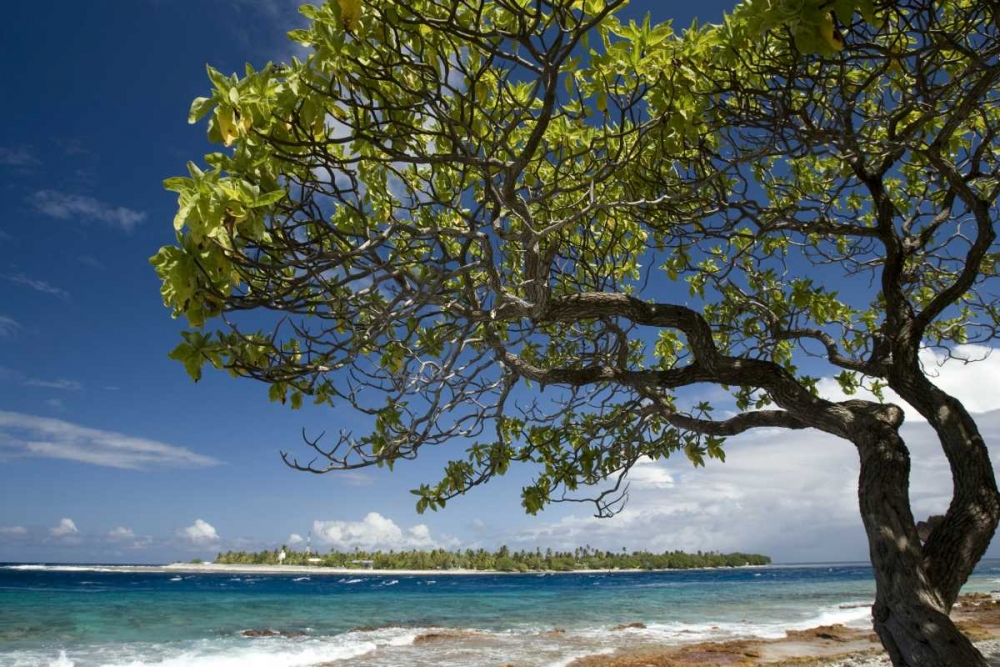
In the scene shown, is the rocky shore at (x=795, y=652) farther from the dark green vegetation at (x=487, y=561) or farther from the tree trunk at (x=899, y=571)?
the dark green vegetation at (x=487, y=561)

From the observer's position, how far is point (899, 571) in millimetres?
3652

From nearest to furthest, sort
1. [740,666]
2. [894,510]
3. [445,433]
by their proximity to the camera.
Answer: [894,510] < [445,433] < [740,666]

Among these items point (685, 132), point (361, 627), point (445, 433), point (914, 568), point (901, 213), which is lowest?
point (361, 627)

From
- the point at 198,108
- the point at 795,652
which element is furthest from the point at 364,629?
the point at 198,108

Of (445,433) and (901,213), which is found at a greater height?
(901,213)

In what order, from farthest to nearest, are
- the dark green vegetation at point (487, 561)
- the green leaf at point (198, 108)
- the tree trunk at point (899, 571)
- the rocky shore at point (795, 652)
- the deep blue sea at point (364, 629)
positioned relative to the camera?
1. the dark green vegetation at point (487, 561)
2. the deep blue sea at point (364, 629)
3. the rocky shore at point (795, 652)
4. the tree trunk at point (899, 571)
5. the green leaf at point (198, 108)

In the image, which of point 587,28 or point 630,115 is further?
point 630,115

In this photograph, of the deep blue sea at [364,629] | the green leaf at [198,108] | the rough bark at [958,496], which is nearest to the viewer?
the green leaf at [198,108]

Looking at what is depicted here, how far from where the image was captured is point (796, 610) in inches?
938

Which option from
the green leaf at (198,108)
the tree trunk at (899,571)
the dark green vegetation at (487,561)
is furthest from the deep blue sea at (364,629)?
the dark green vegetation at (487,561)

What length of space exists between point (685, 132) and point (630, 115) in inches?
12.3

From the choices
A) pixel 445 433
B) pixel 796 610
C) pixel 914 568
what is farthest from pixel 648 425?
pixel 796 610

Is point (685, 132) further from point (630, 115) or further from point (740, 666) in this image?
point (740, 666)

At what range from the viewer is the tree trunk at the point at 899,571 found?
342 centimetres
